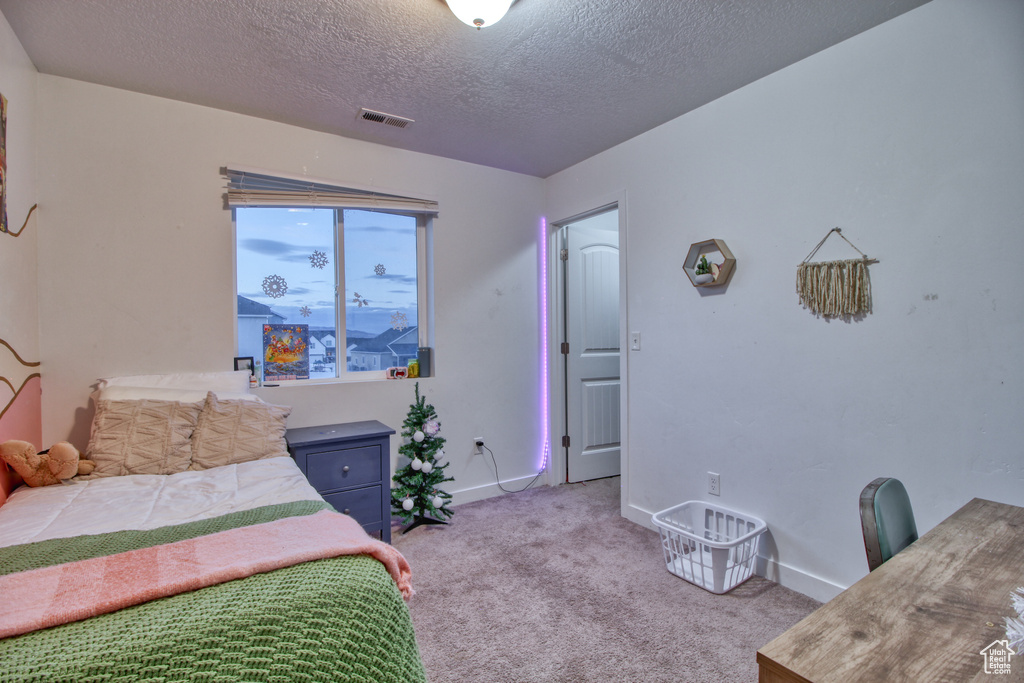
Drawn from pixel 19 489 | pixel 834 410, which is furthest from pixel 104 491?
pixel 834 410

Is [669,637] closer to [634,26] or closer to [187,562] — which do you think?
[187,562]

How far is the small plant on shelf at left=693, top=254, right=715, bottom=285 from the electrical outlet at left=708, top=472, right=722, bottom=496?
1001 millimetres

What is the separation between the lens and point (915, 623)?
0.80 metres

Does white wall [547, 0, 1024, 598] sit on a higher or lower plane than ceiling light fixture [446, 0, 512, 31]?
lower

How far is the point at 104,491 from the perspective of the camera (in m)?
1.74

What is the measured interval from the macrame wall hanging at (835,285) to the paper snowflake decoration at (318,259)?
2574 mm

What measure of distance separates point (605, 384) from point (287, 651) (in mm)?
3174

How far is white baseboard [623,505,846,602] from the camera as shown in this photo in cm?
203

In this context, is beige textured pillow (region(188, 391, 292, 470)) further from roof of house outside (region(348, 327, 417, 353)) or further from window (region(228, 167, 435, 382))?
roof of house outside (region(348, 327, 417, 353))

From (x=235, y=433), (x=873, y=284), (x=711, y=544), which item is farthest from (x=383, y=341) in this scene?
(x=873, y=284)

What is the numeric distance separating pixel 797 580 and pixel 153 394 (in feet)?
10.0

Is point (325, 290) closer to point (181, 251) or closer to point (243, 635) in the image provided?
point (181, 251)

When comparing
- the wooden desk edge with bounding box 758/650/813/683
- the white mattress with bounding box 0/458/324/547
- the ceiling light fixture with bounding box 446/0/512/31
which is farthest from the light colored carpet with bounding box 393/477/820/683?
the ceiling light fixture with bounding box 446/0/512/31

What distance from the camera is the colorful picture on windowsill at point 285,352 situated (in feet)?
9.09
